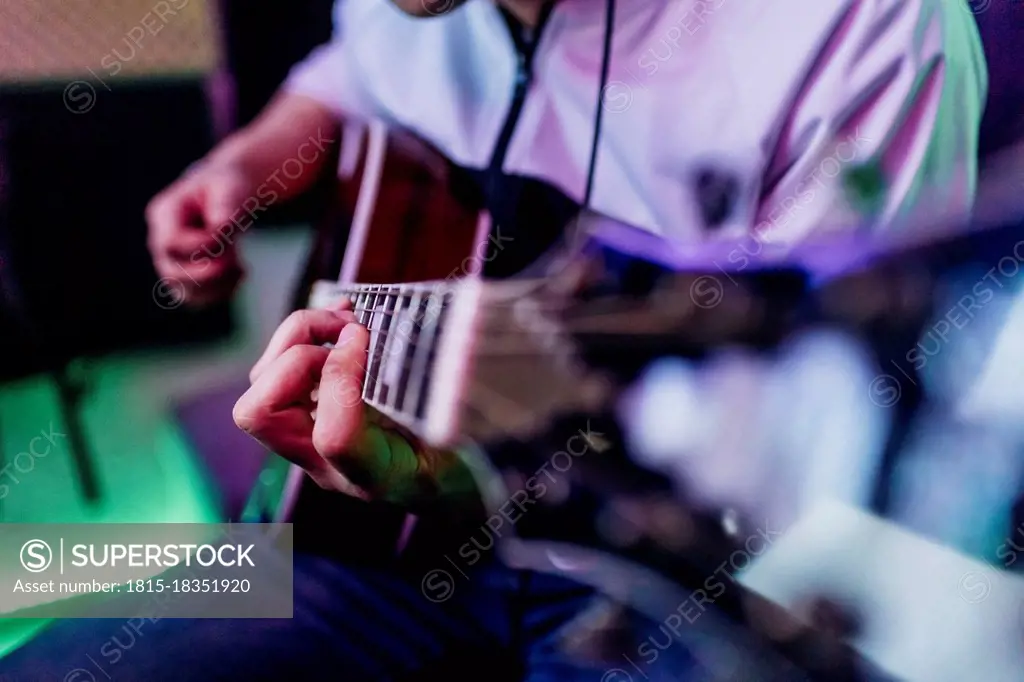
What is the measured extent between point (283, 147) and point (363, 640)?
0.57m

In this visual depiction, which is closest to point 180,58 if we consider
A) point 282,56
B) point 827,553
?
point 282,56

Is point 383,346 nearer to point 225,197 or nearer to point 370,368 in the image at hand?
point 370,368

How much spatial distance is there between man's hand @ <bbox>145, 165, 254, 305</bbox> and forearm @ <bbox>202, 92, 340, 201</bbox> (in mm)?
15

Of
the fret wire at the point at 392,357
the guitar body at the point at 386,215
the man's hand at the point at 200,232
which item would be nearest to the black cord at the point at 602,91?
the guitar body at the point at 386,215

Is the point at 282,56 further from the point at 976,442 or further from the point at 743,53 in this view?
the point at 976,442

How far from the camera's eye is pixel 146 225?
2.93ft

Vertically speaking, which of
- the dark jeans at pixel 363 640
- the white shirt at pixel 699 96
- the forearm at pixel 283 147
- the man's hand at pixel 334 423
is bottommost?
the dark jeans at pixel 363 640

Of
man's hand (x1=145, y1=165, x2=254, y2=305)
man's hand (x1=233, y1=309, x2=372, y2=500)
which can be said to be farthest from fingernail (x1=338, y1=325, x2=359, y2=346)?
man's hand (x1=145, y1=165, x2=254, y2=305)

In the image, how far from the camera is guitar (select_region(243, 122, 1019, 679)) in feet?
2.92

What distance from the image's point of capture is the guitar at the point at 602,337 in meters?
0.89

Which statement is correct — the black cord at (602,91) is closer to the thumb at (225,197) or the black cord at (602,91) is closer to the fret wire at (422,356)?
the fret wire at (422,356)

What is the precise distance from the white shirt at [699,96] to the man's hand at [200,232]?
0.44ft

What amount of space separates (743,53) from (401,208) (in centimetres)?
40

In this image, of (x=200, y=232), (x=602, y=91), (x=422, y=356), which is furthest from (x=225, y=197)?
(x=602, y=91)
